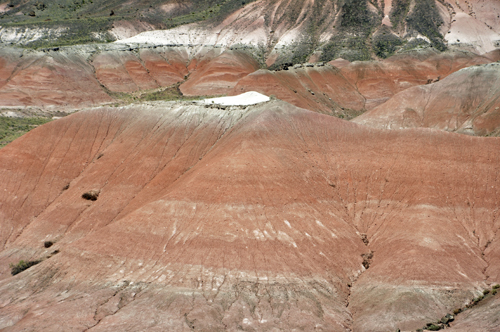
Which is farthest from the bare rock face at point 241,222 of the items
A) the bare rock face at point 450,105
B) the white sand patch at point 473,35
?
the white sand patch at point 473,35

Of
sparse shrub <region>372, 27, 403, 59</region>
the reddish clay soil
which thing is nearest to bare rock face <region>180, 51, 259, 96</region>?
the reddish clay soil

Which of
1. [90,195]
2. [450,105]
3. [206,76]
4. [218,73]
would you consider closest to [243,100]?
[90,195]

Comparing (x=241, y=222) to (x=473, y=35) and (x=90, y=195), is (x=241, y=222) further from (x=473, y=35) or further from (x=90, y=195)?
(x=473, y=35)

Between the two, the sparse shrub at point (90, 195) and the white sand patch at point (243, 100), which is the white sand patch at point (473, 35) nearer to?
the white sand patch at point (243, 100)

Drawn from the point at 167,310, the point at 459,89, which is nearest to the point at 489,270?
the point at 167,310

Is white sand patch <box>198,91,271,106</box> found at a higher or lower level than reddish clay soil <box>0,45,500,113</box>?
higher

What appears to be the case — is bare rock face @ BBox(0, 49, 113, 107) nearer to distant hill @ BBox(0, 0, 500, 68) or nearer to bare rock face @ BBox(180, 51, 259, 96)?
bare rock face @ BBox(180, 51, 259, 96)

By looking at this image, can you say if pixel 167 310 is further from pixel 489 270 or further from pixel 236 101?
pixel 236 101
